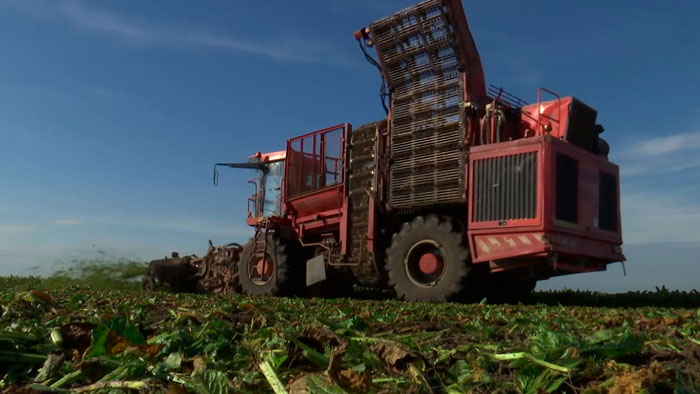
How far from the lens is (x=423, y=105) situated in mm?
9945

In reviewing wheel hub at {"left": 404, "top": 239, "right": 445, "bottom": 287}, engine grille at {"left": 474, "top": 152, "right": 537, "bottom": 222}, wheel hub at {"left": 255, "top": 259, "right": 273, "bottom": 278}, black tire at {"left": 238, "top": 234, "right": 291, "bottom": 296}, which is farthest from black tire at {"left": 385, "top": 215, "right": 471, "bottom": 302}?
wheel hub at {"left": 255, "top": 259, "right": 273, "bottom": 278}

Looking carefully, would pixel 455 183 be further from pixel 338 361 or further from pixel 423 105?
pixel 338 361

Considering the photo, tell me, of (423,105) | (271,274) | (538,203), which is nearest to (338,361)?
(538,203)

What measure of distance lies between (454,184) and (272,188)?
5.61 m

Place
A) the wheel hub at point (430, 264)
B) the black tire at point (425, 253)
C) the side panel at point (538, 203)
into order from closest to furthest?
1. the side panel at point (538, 203)
2. the black tire at point (425, 253)
3. the wheel hub at point (430, 264)

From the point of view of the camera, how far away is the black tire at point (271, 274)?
39.9 feet

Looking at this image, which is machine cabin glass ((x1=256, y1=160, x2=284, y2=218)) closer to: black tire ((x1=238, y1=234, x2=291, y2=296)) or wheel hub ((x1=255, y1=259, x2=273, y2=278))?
black tire ((x1=238, y1=234, x2=291, y2=296))

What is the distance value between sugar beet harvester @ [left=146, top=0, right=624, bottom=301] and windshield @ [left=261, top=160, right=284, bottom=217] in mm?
1763

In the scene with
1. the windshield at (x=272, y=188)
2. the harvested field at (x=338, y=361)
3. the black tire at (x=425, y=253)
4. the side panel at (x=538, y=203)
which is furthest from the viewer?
the windshield at (x=272, y=188)

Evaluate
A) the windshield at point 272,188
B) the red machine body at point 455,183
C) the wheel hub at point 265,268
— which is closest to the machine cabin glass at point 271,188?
the windshield at point 272,188

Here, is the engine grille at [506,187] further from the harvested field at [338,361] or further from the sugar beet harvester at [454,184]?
the harvested field at [338,361]

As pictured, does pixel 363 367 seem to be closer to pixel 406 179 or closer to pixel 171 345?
pixel 171 345

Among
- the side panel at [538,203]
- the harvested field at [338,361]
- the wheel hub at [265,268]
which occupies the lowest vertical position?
the harvested field at [338,361]

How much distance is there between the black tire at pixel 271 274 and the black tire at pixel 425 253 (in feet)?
9.71
